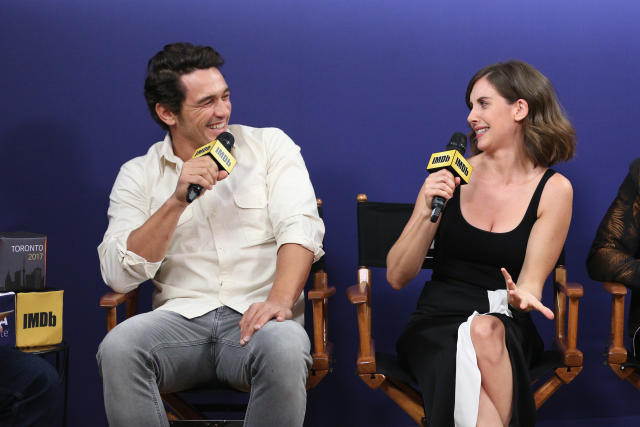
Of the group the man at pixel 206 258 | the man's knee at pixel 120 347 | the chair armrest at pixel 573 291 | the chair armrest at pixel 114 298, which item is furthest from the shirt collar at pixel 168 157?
the chair armrest at pixel 573 291

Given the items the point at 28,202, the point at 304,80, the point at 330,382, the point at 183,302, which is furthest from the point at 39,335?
the point at 304,80

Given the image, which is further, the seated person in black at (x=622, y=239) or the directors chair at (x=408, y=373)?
the seated person in black at (x=622, y=239)

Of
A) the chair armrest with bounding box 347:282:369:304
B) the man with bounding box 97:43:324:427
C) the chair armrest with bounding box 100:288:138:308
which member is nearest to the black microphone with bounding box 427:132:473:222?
the chair armrest with bounding box 347:282:369:304

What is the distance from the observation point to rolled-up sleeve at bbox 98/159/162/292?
8.72 ft

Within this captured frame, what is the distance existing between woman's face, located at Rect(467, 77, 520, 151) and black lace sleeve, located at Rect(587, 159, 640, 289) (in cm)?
53

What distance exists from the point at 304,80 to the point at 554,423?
1900mm

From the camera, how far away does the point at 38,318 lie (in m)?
2.87

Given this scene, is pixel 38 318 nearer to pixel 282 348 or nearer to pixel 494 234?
pixel 282 348

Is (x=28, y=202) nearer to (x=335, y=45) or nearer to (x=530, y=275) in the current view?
(x=335, y=45)

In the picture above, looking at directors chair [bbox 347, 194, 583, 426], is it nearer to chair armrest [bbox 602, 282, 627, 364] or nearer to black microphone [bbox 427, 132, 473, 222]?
chair armrest [bbox 602, 282, 627, 364]

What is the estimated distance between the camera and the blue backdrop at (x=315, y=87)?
11.3 ft

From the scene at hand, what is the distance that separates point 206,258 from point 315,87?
1.03 m

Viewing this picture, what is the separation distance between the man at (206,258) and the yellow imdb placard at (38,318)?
0.32 metres

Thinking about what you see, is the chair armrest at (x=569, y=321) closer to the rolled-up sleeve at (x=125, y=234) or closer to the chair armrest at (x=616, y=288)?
the chair armrest at (x=616, y=288)
